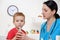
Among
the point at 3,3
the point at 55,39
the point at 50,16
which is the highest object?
the point at 3,3

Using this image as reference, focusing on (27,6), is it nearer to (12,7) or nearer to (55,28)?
(12,7)

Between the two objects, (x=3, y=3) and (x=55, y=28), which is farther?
(x=3, y=3)

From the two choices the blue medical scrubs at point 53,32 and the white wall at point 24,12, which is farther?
the white wall at point 24,12

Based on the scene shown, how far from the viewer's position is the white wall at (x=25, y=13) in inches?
89.1

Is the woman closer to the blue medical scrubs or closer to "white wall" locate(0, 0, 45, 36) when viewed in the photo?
the blue medical scrubs

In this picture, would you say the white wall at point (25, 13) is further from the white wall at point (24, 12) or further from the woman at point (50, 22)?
the woman at point (50, 22)

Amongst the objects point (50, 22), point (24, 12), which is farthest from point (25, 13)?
point (50, 22)

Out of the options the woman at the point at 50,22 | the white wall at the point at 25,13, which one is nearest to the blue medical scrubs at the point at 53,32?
the woman at the point at 50,22

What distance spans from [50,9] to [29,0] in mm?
1087

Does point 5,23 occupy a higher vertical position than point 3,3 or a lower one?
lower

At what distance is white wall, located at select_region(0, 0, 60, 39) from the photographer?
2264 millimetres

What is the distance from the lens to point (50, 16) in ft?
4.28

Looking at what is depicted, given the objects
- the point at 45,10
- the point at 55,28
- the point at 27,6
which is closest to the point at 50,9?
the point at 45,10

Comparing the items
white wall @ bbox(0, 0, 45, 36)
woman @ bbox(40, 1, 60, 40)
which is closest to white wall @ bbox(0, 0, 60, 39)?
white wall @ bbox(0, 0, 45, 36)
